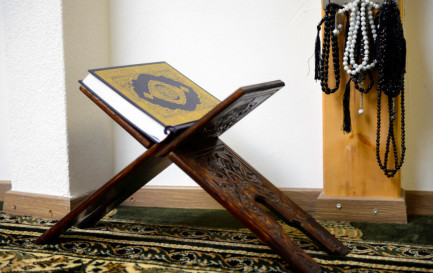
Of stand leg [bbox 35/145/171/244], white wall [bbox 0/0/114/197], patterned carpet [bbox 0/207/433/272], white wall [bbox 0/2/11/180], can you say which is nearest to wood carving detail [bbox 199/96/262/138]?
stand leg [bbox 35/145/171/244]

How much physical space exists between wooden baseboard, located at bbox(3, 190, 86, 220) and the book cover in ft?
1.76

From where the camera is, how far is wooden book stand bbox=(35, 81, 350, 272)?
888 millimetres

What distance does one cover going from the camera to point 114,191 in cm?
109

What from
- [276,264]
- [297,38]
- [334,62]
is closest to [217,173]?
[276,264]

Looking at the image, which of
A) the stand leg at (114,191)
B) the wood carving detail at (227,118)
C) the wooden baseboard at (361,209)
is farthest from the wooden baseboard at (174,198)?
the wood carving detail at (227,118)

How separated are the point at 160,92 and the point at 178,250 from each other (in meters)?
0.40

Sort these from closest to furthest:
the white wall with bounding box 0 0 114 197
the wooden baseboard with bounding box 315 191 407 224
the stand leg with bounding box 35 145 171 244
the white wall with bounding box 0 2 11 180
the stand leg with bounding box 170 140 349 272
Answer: the stand leg with bounding box 170 140 349 272 < the stand leg with bounding box 35 145 171 244 < the wooden baseboard with bounding box 315 191 407 224 < the white wall with bounding box 0 0 114 197 < the white wall with bounding box 0 2 11 180

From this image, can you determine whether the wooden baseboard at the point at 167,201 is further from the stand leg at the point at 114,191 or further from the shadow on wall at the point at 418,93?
the stand leg at the point at 114,191

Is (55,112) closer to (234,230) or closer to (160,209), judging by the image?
(160,209)

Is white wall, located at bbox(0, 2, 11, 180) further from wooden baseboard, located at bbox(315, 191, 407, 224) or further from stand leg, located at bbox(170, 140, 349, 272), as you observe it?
wooden baseboard, located at bbox(315, 191, 407, 224)

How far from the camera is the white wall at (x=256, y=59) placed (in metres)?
1.44

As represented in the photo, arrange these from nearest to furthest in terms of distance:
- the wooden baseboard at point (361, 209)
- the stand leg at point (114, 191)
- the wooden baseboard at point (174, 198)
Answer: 1. the stand leg at point (114, 191)
2. the wooden baseboard at point (361, 209)
3. the wooden baseboard at point (174, 198)

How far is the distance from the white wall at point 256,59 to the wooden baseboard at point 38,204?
37 centimetres

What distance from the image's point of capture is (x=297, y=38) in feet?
4.70
